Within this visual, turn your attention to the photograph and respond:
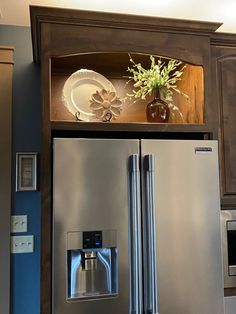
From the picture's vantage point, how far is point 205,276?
1.95m

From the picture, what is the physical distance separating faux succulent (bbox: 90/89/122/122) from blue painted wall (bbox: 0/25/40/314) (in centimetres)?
50

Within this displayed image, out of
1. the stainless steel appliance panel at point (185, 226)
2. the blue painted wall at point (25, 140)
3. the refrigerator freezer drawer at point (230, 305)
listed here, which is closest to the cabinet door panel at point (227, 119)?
the stainless steel appliance panel at point (185, 226)

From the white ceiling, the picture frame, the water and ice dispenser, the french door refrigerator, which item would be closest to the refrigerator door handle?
the french door refrigerator

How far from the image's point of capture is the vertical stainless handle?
182cm

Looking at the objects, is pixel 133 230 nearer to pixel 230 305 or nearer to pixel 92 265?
pixel 92 265

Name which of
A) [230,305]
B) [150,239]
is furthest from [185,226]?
[230,305]

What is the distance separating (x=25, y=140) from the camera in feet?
8.04

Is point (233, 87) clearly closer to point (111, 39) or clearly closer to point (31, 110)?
point (111, 39)

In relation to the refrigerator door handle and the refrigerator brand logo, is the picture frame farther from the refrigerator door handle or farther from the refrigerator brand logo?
the refrigerator brand logo

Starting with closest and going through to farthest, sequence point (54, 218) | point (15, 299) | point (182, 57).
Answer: point (54, 218), point (182, 57), point (15, 299)

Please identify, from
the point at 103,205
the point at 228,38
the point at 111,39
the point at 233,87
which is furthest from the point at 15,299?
the point at 228,38

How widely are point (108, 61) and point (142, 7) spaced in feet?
1.29

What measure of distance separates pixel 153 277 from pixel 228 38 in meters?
→ 1.53

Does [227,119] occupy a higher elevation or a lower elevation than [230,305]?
higher
